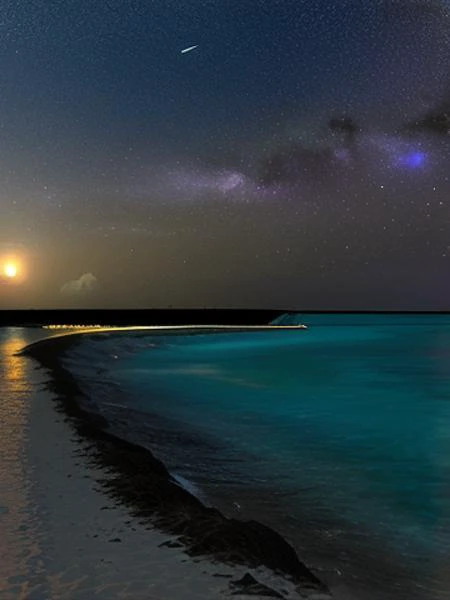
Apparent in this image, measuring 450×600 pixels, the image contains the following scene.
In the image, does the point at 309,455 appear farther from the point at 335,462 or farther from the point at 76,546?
the point at 76,546

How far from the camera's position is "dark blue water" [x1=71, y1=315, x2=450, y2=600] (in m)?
7.21

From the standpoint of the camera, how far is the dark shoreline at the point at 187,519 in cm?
616

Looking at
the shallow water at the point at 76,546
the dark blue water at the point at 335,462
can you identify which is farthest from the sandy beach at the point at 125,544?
the dark blue water at the point at 335,462

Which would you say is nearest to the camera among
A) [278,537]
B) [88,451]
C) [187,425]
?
[278,537]

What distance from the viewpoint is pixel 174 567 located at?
18.9 feet

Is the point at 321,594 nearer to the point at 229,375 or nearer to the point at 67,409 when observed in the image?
the point at 67,409

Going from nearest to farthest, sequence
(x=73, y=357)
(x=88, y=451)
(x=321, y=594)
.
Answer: (x=321, y=594) < (x=88, y=451) < (x=73, y=357)

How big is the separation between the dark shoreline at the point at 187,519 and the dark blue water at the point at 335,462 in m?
0.51

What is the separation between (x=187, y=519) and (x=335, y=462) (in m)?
6.24

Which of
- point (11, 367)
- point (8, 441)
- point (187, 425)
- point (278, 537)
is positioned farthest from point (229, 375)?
point (278, 537)

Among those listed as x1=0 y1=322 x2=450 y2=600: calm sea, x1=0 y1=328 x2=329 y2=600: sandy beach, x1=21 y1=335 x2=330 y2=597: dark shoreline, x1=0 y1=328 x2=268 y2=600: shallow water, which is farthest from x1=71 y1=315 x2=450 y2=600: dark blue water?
x1=0 y1=328 x2=268 y2=600: shallow water

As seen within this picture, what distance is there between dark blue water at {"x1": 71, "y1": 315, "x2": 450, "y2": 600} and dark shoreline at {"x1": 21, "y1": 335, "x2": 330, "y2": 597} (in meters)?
0.51

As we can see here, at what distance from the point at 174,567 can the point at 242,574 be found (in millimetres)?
626

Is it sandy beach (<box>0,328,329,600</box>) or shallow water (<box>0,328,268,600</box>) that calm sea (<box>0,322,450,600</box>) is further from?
sandy beach (<box>0,328,329,600</box>)
